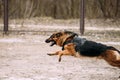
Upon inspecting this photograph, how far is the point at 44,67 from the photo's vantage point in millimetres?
9000

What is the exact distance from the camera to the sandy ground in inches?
312

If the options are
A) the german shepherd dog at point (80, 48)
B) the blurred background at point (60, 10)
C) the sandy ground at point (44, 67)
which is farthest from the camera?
the blurred background at point (60, 10)

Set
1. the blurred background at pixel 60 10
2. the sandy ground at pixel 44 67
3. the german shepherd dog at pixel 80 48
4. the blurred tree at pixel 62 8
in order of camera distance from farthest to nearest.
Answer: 1. the blurred tree at pixel 62 8
2. the blurred background at pixel 60 10
3. the sandy ground at pixel 44 67
4. the german shepherd dog at pixel 80 48

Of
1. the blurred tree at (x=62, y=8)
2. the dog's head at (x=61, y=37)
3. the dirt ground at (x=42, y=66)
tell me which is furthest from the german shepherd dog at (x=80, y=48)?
the blurred tree at (x=62, y=8)

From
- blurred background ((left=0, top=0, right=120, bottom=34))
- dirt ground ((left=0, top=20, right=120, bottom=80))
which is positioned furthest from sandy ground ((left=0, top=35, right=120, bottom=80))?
blurred background ((left=0, top=0, right=120, bottom=34))

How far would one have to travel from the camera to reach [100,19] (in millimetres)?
24109

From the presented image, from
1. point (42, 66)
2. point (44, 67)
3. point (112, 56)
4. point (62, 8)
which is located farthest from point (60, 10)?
point (112, 56)

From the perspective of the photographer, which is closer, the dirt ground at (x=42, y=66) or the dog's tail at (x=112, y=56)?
the dog's tail at (x=112, y=56)

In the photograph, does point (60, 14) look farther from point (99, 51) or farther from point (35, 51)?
point (99, 51)

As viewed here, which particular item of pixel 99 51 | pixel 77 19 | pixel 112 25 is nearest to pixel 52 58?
pixel 99 51

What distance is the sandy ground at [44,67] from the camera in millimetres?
7918

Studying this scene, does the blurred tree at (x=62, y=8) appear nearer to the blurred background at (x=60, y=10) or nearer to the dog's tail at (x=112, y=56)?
the blurred background at (x=60, y=10)

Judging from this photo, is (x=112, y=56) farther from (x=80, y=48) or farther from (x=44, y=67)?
(x=44, y=67)

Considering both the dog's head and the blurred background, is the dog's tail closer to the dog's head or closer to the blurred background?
the dog's head
